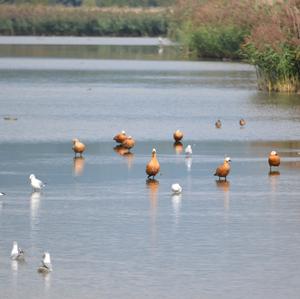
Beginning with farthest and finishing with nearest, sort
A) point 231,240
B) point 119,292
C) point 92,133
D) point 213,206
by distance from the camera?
point 92,133 < point 213,206 < point 231,240 < point 119,292

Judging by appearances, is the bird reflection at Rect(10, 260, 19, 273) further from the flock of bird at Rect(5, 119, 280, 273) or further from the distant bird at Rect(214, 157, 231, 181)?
the distant bird at Rect(214, 157, 231, 181)

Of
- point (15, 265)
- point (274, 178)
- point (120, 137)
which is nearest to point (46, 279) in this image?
point (15, 265)

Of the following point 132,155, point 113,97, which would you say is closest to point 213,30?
point 113,97

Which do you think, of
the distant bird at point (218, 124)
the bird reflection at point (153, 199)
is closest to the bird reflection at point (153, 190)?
the bird reflection at point (153, 199)

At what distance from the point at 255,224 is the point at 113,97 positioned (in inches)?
812

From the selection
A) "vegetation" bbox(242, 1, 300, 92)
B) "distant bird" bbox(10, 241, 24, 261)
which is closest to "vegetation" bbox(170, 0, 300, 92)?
"vegetation" bbox(242, 1, 300, 92)

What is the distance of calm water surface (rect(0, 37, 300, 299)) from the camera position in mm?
11844

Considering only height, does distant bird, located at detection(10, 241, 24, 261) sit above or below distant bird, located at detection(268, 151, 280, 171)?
below

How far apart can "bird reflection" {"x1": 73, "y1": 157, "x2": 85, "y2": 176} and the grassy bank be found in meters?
66.2

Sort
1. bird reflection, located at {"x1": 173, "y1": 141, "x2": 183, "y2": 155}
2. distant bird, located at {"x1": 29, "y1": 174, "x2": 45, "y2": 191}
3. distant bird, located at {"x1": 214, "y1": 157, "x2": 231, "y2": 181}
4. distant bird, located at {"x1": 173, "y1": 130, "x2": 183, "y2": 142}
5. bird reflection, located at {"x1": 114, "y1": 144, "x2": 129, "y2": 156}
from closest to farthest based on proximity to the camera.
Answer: distant bird, located at {"x1": 29, "y1": 174, "x2": 45, "y2": 191} < distant bird, located at {"x1": 214, "y1": 157, "x2": 231, "y2": 181} < bird reflection, located at {"x1": 114, "y1": 144, "x2": 129, "y2": 156} < bird reflection, located at {"x1": 173, "y1": 141, "x2": 183, "y2": 155} < distant bird, located at {"x1": 173, "y1": 130, "x2": 183, "y2": 142}

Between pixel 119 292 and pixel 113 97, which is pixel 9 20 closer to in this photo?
pixel 113 97

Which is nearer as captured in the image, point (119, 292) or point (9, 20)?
point (119, 292)

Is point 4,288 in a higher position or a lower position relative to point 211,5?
lower

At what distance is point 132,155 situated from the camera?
2109cm
